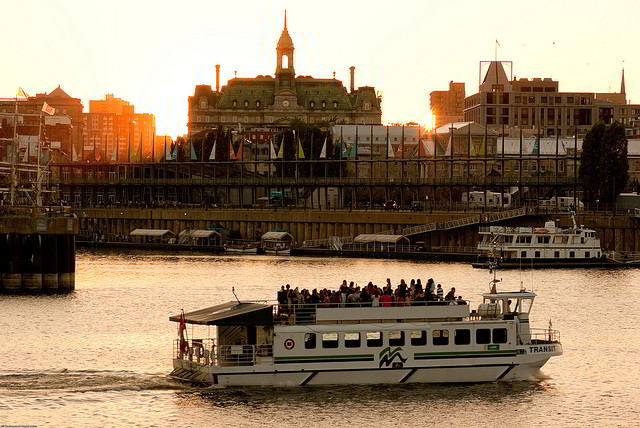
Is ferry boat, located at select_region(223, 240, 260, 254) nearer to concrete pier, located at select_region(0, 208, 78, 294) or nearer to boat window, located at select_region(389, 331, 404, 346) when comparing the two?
concrete pier, located at select_region(0, 208, 78, 294)

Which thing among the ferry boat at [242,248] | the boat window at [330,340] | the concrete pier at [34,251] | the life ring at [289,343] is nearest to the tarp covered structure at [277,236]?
the ferry boat at [242,248]

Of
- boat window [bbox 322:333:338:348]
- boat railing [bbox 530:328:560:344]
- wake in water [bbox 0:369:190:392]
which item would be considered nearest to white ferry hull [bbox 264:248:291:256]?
boat railing [bbox 530:328:560:344]

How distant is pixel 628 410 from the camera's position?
214ft

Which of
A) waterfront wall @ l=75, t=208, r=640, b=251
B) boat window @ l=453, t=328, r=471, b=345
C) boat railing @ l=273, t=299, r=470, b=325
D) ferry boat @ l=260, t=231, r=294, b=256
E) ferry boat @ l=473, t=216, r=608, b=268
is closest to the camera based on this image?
boat railing @ l=273, t=299, r=470, b=325

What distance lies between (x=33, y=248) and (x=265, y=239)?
7244 centimetres

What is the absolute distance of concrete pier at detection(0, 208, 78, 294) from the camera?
360ft

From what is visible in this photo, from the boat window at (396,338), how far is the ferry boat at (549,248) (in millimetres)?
76582

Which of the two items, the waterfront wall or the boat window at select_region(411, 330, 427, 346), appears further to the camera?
the waterfront wall

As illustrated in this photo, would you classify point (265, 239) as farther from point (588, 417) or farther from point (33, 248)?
point (588, 417)

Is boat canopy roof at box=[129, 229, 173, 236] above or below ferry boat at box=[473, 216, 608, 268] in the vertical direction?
above

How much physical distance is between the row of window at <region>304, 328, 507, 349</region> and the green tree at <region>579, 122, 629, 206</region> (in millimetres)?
107493

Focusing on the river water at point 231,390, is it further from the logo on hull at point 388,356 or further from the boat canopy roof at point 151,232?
the boat canopy roof at point 151,232

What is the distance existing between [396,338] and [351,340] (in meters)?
2.11

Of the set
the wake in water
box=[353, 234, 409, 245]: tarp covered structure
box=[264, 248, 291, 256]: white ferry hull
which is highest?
box=[353, 234, 409, 245]: tarp covered structure
